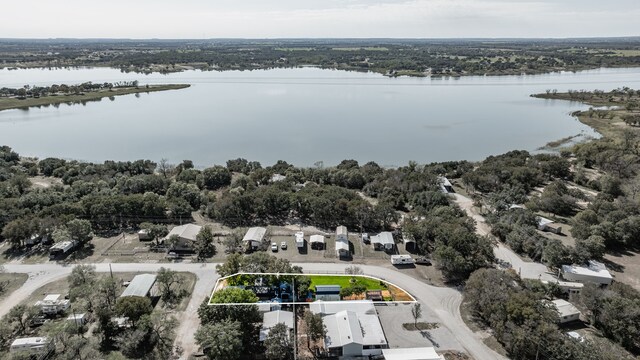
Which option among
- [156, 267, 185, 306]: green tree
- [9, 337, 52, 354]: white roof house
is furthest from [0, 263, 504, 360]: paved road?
[9, 337, 52, 354]: white roof house

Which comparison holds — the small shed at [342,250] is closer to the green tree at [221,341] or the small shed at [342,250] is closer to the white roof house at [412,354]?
the white roof house at [412,354]

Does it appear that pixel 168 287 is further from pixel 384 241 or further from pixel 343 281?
pixel 384 241

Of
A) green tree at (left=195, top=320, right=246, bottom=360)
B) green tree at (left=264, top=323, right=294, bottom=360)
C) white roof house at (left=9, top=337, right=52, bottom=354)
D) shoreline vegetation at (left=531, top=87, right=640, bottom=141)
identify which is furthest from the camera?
shoreline vegetation at (left=531, top=87, right=640, bottom=141)

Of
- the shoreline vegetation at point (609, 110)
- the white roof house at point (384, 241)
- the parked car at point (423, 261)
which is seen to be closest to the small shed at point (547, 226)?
the parked car at point (423, 261)

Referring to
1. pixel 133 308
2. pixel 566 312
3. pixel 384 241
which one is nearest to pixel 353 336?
pixel 133 308

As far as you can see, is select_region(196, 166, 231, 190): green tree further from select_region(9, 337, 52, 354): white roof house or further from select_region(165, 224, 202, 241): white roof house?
select_region(9, 337, 52, 354): white roof house
